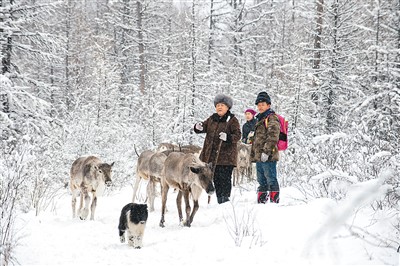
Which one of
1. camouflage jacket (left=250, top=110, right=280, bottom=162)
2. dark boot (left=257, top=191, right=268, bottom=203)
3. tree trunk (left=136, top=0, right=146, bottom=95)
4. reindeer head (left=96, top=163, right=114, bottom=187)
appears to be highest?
tree trunk (left=136, top=0, right=146, bottom=95)

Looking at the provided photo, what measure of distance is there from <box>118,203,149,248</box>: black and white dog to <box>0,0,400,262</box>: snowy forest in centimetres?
158

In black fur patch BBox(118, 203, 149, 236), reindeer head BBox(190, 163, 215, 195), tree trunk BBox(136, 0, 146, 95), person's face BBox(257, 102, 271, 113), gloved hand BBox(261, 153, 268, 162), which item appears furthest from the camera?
tree trunk BBox(136, 0, 146, 95)

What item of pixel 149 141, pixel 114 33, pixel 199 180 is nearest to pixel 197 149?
pixel 199 180

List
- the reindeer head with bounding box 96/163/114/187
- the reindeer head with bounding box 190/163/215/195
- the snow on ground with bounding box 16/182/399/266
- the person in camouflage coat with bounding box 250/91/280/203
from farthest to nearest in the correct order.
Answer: the reindeer head with bounding box 96/163/114/187 → the person in camouflage coat with bounding box 250/91/280/203 → the reindeer head with bounding box 190/163/215/195 → the snow on ground with bounding box 16/182/399/266

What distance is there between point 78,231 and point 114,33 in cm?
3365

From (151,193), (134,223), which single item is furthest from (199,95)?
(134,223)

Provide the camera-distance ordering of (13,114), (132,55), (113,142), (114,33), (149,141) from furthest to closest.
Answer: (114,33) < (132,55) < (113,142) < (149,141) < (13,114)

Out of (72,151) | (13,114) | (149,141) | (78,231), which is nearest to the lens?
(78,231)

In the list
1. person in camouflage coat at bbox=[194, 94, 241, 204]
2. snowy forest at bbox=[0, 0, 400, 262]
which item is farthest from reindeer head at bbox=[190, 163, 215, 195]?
snowy forest at bbox=[0, 0, 400, 262]

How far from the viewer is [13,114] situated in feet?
40.9

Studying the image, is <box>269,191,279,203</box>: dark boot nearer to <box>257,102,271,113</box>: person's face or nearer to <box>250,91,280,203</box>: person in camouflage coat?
<box>250,91,280,203</box>: person in camouflage coat

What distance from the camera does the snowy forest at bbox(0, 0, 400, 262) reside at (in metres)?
5.89

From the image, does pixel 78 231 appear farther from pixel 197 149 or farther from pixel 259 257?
pixel 197 149

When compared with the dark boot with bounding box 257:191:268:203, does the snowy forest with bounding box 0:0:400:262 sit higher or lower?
higher
